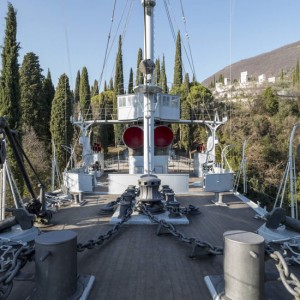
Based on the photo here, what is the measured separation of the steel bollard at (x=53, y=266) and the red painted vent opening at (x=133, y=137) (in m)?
9.14

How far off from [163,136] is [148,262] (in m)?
8.31

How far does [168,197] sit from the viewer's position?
6.49 m

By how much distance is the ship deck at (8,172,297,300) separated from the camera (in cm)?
305

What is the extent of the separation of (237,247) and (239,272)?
0.24 m

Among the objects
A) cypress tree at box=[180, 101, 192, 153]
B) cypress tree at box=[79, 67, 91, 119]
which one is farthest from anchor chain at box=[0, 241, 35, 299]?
cypress tree at box=[79, 67, 91, 119]

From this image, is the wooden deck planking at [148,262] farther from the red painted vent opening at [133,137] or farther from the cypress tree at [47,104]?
the cypress tree at [47,104]

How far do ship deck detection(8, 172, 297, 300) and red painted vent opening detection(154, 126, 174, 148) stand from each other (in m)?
5.69

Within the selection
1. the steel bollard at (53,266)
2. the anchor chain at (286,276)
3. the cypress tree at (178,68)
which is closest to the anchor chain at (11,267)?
the steel bollard at (53,266)

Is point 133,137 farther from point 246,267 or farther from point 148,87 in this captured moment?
point 246,267

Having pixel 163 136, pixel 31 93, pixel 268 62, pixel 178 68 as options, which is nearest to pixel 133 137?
pixel 163 136

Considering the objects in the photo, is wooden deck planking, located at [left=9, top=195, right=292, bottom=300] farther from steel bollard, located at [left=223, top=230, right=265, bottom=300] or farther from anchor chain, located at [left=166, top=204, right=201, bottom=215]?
steel bollard, located at [left=223, top=230, right=265, bottom=300]

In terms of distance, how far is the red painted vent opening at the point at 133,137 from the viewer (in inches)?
458

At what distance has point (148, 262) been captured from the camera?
12.5ft

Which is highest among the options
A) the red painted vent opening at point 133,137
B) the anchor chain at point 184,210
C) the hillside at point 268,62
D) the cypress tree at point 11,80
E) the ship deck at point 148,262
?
the hillside at point 268,62
